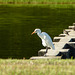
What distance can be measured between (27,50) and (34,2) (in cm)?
3944

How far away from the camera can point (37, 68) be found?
9.70m

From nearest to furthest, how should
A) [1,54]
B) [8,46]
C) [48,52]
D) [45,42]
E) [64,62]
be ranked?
[64,62] < [48,52] < [45,42] < [1,54] < [8,46]

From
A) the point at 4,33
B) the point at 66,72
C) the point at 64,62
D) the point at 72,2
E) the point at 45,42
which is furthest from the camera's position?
the point at 72,2

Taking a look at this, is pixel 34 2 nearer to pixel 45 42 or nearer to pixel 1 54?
pixel 1 54

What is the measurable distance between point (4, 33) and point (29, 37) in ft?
6.98

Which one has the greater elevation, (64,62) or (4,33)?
(64,62)

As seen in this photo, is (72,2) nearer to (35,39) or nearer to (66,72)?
(35,39)

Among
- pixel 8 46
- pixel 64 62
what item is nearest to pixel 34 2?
pixel 8 46

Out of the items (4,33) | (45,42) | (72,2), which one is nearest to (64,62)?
(45,42)

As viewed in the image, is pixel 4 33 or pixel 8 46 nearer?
pixel 8 46

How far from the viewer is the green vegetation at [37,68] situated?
29.9 ft

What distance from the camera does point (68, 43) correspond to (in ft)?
50.7

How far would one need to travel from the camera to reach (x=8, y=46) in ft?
71.0

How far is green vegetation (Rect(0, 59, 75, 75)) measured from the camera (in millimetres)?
9117
